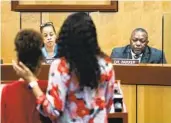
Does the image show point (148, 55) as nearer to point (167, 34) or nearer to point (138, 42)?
point (138, 42)

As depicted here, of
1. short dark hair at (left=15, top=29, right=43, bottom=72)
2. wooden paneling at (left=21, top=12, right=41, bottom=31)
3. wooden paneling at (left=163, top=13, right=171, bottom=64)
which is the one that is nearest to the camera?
short dark hair at (left=15, top=29, right=43, bottom=72)

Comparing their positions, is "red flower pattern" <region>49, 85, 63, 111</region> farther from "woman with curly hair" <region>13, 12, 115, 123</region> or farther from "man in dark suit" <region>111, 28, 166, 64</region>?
"man in dark suit" <region>111, 28, 166, 64</region>

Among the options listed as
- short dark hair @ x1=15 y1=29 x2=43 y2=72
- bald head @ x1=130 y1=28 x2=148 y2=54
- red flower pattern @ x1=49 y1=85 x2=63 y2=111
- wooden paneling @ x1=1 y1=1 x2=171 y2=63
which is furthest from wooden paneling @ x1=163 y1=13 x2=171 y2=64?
red flower pattern @ x1=49 y1=85 x2=63 y2=111

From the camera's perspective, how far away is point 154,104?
2605 mm

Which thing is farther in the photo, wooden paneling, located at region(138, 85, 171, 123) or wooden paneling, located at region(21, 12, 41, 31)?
wooden paneling, located at region(21, 12, 41, 31)

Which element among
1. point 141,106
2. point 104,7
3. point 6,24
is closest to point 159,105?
point 141,106

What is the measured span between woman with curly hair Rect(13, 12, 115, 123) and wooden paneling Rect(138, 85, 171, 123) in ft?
3.71

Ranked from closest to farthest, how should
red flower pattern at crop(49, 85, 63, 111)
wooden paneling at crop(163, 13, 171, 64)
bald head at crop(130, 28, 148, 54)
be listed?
red flower pattern at crop(49, 85, 63, 111), bald head at crop(130, 28, 148, 54), wooden paneling at crop(163, 13, 171, 64)

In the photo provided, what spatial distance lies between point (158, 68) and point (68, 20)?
123 cm

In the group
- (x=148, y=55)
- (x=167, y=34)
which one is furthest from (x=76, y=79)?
(x=167, y=34)

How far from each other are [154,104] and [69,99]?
1230 millimetres

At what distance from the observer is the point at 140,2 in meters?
5.12

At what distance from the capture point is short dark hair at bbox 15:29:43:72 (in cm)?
161

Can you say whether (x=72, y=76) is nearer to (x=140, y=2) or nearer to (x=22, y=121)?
(x=22, y=121)
